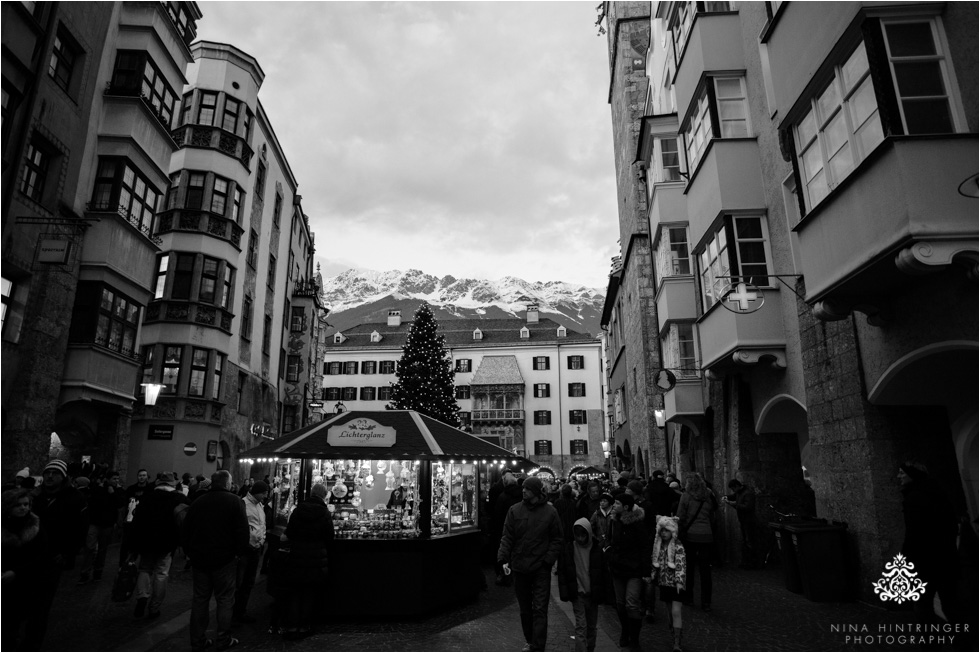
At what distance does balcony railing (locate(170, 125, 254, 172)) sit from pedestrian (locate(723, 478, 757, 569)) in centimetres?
2358

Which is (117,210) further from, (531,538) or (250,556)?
(531,538)

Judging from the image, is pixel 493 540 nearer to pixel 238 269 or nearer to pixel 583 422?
pixel 238 269

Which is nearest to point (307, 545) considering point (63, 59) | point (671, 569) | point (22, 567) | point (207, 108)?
point (22, 567)

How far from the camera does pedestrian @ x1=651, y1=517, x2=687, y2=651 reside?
7.44m

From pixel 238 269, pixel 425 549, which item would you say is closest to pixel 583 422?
pixel 238 269

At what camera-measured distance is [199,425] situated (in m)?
23.0

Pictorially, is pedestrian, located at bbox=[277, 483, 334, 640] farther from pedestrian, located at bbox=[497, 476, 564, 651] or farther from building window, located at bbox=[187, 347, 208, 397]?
building window, located at bbox=[187, 347, 208, 397]

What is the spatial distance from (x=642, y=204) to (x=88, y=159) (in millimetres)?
20549

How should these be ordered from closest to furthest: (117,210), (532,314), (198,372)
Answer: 1. (117,210)
2. (198,372)
3. (532,314)

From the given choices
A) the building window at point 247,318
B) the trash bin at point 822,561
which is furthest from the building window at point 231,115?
the trash bin at point 822,561

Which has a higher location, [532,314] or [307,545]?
[532,314]

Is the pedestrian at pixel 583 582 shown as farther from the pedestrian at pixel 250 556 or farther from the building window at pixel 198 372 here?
the building window at pixel 198 372

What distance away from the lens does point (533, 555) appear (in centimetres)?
728

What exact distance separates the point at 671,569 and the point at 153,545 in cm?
772
